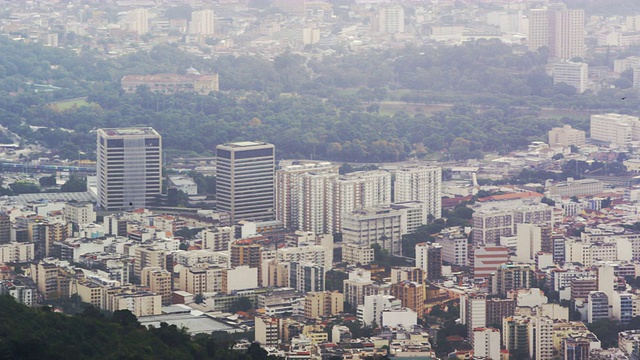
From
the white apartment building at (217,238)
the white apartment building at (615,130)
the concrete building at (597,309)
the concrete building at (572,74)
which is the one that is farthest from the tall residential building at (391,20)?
the concrete building at (597,309)

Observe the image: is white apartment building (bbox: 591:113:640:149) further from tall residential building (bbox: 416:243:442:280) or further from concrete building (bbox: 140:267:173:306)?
concrete building (bbox: 140:267:173:306)

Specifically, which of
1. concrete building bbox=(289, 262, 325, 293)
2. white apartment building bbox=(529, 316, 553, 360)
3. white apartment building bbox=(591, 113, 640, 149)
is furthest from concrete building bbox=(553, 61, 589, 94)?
white apartment building bbox=(529, 316, 553, 360)

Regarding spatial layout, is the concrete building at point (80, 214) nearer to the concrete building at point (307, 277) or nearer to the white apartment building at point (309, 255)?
the white apartment building at point (309, 255)

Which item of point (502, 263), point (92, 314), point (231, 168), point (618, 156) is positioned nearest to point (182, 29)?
point (618, 156)

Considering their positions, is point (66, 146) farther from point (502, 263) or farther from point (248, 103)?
point (502, 263)

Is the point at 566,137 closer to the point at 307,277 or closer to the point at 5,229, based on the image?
the point at 5,229
